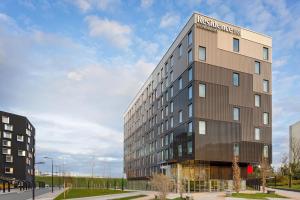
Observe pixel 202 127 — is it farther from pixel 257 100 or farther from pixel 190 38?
pixel 190 38

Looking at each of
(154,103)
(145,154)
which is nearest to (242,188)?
(154,103)

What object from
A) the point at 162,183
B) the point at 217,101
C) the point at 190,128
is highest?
the point at 217,101

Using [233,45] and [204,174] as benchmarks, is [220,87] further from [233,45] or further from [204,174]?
[204,174]

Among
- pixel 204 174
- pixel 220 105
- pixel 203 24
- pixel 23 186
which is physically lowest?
pixel 23 186

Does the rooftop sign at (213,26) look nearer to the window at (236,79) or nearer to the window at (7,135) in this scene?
the window at (236,79)

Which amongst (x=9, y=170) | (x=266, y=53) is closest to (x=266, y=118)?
(x=266, y=53)

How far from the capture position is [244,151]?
63.8m

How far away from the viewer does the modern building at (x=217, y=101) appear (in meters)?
61.9

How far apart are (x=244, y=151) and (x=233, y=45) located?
17208mm

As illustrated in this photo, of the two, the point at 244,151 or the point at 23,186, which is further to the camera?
the point at 23,186

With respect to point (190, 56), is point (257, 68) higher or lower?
lower

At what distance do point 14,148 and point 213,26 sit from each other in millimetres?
Answer: 78390

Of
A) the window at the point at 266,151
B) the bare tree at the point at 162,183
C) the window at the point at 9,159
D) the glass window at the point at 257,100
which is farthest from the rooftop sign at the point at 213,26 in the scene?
the window at the point at 9,159

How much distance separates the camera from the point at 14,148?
389 ft
